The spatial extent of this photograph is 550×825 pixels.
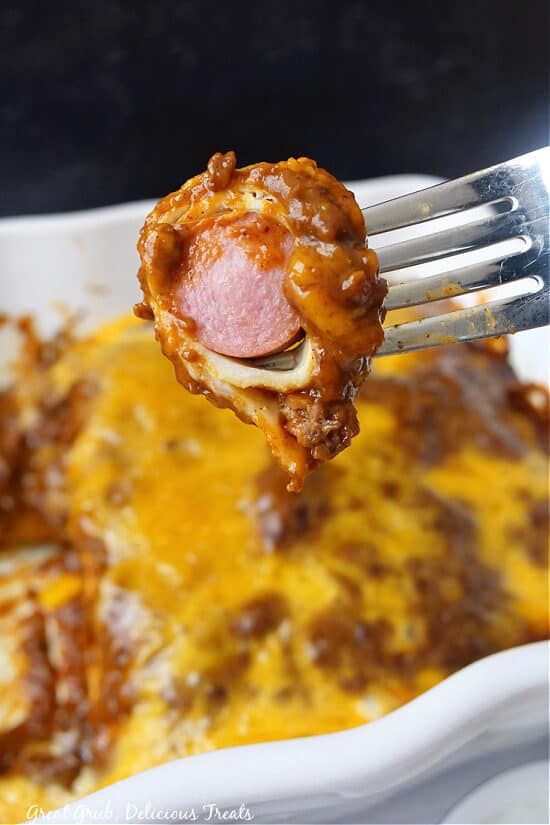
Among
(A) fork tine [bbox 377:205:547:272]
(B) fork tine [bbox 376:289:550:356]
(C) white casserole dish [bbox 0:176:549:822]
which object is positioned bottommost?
(C) white casserole dish [bbox 0:176:549:822]

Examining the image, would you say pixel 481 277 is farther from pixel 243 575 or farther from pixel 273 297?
pixel 243 575

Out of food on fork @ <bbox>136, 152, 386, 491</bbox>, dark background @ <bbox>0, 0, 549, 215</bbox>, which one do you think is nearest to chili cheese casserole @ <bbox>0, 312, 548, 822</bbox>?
food on fork @ <bbox>136, 152, 386, 491</bbox>

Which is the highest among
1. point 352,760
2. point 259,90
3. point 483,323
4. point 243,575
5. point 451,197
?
point 259,90

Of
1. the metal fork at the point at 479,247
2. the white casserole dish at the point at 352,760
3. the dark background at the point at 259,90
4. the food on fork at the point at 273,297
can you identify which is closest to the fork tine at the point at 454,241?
the metal fork at the point at 479,247

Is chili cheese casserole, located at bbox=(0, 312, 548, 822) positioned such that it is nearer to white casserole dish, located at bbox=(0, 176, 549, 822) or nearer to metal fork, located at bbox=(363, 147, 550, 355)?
white casserole dish, located at bbox=(0, 176, 549, 822)

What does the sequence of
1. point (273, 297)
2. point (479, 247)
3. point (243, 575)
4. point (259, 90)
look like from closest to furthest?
point (273, 297), point (479, 247), point (243, 575), point (259, 90)

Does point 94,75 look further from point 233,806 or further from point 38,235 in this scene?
point 233,806

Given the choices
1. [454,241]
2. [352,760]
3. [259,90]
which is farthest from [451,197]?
[259,90]
